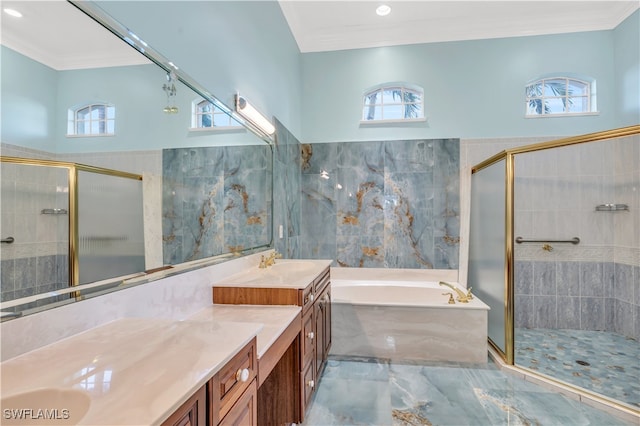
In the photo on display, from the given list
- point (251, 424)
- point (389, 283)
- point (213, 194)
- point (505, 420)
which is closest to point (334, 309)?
point (389, 283)

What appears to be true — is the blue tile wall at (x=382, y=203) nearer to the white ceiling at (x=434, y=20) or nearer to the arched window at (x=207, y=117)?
the white ceiling at (x=434, y=20)

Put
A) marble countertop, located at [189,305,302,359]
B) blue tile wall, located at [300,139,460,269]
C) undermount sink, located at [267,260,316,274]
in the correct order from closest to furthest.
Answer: marble countertop, located at [189,305,302,359] < undermount sink, located at [267,260,316,274] < blue tile wall, located at [300,139,460,269]

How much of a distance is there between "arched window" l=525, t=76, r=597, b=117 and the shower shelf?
43.1 inches

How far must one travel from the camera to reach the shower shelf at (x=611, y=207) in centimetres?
302

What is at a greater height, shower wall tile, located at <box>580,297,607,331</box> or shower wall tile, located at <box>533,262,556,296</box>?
shower wall tile, located at <box>533,262,556,296</box>

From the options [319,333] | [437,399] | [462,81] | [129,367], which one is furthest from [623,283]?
[129,367]

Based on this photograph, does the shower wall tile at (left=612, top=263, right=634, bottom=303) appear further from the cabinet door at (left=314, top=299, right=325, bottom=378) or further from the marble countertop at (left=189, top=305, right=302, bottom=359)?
the marble countertop at (left=189, top=305, right=302, bottom=359)

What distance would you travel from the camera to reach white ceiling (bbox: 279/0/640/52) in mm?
3166

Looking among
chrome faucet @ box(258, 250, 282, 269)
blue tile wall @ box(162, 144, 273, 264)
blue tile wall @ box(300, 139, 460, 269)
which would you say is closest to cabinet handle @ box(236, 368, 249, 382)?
blue tile wall @ box(162, 144, 273, 264)

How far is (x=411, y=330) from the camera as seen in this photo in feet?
8.77

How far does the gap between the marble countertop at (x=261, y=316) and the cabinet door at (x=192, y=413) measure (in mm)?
444

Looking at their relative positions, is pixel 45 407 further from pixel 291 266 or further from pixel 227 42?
pixel 227 42

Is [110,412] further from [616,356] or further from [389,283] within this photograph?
[616,356]

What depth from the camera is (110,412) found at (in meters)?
0.52
